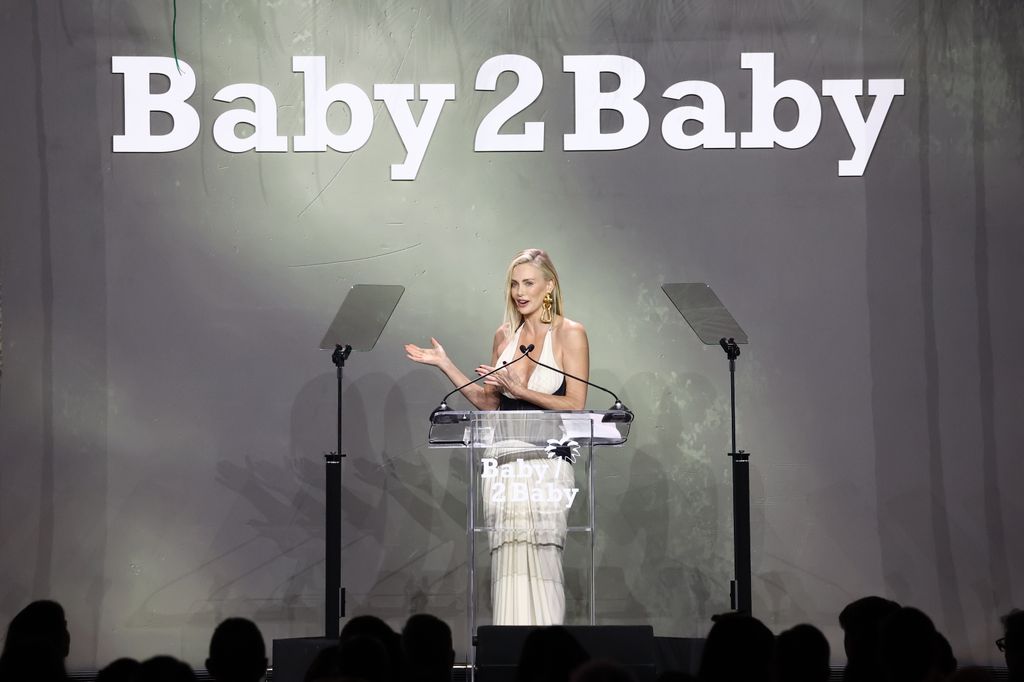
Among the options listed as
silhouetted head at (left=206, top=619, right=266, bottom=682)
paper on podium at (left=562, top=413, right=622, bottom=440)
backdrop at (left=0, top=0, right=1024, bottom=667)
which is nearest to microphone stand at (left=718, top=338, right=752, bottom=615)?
backdrop at (left=0, top=0, right=1024, bottom=667)

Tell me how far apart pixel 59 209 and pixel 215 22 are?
1.32m

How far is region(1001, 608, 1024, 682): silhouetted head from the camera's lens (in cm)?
309

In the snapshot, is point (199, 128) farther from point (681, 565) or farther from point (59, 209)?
point (681, 565)

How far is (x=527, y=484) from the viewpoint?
496 centimetres

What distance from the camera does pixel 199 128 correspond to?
22.1ft

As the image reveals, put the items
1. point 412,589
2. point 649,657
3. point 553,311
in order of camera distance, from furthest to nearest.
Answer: point 412,589
point 553,311
point 649,657

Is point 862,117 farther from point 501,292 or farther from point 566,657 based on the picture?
point 566,657

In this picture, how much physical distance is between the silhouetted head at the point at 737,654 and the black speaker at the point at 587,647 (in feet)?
3.24

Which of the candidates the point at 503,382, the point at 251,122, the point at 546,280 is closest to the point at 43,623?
the point at 503,382

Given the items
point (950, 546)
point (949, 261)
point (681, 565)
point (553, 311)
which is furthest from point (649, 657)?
point (949, 261)

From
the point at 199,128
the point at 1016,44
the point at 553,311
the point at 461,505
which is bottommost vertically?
the point at 461,505

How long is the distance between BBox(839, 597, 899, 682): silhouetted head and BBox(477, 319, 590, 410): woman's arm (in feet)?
6.54

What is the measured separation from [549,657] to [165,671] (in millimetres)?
977

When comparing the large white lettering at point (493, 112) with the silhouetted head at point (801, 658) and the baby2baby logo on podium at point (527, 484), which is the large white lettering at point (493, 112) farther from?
the silhouetted head at point (801, 658)
